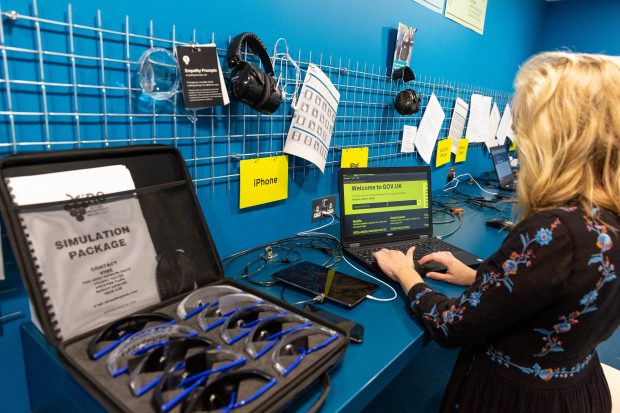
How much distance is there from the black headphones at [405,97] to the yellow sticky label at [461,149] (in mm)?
786

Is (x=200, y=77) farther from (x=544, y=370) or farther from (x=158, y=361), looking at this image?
(x=544, y=370)

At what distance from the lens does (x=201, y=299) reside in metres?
0.67

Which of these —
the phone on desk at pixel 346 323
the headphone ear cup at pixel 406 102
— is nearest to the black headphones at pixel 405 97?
the headphone ear cup at pixel 406 102

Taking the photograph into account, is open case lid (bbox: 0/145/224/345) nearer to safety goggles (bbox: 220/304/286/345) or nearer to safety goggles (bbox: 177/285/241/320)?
safety goggles (bbox: 177/285/241/320)

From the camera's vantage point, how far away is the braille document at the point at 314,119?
1.10 metres

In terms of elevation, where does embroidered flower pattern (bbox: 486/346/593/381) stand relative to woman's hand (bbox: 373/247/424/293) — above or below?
below

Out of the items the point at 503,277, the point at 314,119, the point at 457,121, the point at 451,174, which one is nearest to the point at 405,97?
the point at 314,119

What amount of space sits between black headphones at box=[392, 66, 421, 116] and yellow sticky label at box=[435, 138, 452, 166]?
20.8 inches

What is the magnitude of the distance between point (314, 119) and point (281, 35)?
9.7 inches

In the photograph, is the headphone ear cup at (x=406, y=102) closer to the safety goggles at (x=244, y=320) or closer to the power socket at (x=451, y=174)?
the power socket at (x=451, y=174)

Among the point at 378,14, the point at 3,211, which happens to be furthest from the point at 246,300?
the point at 378,14

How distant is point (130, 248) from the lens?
2.17ft

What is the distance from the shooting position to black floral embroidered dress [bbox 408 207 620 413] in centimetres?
58

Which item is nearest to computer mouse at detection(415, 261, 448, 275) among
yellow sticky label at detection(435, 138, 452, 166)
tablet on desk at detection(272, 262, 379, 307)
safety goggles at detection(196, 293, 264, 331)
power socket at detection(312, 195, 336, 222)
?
tablet on desk at detection(272, 262, 379, 307)
